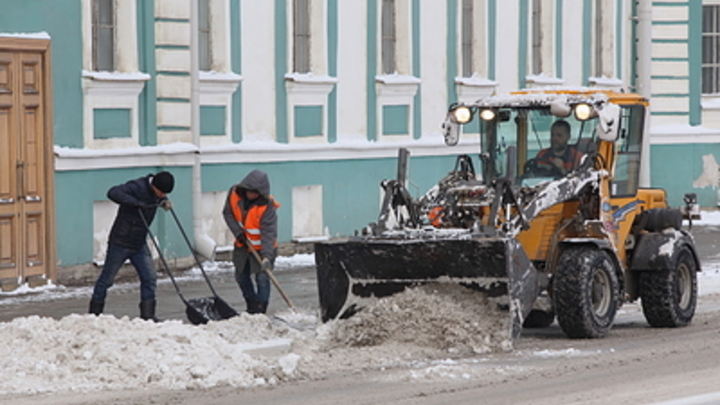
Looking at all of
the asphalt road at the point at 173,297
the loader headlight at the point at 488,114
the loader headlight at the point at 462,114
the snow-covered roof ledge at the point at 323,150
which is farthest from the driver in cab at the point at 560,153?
the snow-covered roof ledge at the point at 323,150

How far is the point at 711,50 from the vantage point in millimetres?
29859

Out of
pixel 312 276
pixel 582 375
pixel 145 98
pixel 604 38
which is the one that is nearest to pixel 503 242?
pixel 582 375

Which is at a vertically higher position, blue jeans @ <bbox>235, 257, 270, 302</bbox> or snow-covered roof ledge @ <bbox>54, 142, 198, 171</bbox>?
snow-covered roof ledge @ <bbox>54, 142, 198, 171</bbox>

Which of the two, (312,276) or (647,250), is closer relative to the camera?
(647,250)

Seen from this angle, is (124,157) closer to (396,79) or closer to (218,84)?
(218,84)

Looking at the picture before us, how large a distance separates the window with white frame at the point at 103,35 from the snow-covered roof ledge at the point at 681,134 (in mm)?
14185

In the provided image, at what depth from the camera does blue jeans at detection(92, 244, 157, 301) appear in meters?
12.6

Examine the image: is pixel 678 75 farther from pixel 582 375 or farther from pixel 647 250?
pixel 582 375

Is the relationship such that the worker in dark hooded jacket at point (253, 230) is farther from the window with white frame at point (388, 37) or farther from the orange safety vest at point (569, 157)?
the window with white frame at point (388, 37)

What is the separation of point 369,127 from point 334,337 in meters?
10.1

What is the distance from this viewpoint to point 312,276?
17156mm

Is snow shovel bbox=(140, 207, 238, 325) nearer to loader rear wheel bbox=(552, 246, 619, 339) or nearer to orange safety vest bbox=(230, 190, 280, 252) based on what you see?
orange safety vest bbox=(230, 190, 280, 252)

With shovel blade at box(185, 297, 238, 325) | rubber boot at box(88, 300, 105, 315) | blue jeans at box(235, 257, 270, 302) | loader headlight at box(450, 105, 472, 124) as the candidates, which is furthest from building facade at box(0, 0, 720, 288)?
rubber boot at box(88, 300, 105, 315)

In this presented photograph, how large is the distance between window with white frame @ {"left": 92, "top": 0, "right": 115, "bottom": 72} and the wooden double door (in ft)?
3.41
